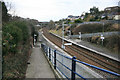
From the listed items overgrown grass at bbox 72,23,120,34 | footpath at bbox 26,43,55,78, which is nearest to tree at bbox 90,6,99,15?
overgrown grass at bbox 72,23,120,34

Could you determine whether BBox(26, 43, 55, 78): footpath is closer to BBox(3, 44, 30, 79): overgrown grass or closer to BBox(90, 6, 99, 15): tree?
BBox(3, 44, 30, 79): overgrown grass

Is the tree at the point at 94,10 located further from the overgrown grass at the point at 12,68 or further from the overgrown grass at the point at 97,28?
the overgrown grass at the point at 12,68

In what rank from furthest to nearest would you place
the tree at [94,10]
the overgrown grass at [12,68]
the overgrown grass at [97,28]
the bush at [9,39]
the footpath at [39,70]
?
the tree at [94,10] → the overgrown grass at [97,28] → the footpath at [39,70] → the bush at [9,39] → the overgrown grass at [12,68]

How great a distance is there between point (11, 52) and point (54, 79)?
3196 millimetres

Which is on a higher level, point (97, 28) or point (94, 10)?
point (94, 10)

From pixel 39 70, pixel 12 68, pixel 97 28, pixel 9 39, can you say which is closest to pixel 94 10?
pixel 97 28

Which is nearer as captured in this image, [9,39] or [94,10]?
[9,39]

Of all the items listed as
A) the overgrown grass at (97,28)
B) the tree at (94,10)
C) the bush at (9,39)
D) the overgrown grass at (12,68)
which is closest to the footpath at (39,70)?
the overgrown grass at (12,68)

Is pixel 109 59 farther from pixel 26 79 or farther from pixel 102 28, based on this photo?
pixel 102 28

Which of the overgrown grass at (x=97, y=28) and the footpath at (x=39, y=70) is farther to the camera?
the overgrown grass at (x=97, y=28)

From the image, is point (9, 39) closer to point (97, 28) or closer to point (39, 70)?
point (39, 70)

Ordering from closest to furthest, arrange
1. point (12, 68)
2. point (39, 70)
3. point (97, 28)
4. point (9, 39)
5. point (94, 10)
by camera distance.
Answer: point (12, 68) < point (9, 39) < point (39, 70) < point (97, 28) < point (94, 10)

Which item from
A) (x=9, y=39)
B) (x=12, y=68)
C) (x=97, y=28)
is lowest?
(x=12, y=68)

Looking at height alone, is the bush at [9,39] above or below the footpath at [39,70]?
above
